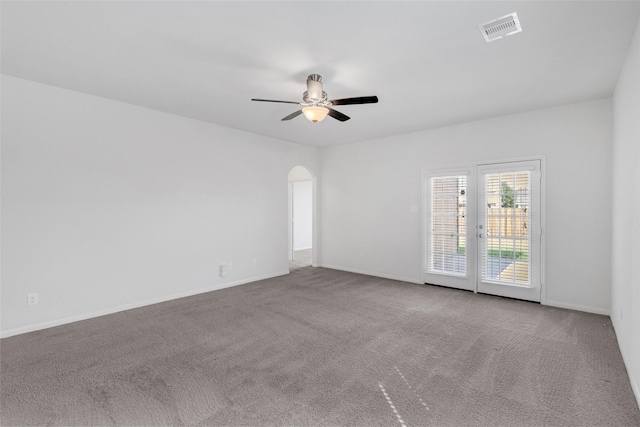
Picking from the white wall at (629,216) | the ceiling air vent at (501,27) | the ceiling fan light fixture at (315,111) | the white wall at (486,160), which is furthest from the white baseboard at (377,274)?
the ceiling air vent at (501,27)

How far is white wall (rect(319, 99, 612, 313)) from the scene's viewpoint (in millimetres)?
4074

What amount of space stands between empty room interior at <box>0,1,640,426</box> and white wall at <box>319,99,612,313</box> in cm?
3

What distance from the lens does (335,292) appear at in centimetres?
514

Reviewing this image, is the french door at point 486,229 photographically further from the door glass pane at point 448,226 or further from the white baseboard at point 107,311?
the white baseboard at point 107,311

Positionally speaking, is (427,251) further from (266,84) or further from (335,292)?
(266,84)

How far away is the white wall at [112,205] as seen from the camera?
3.46m

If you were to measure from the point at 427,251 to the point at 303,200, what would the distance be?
5.51 meters

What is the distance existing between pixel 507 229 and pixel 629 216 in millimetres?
2085

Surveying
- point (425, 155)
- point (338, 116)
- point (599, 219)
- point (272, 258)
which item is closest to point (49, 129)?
point (338, 116)

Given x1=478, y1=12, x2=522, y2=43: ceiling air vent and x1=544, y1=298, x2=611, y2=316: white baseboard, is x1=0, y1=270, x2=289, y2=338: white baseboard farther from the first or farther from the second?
x1=478, y1=12, x2=522, y2=43: ceiling air vent

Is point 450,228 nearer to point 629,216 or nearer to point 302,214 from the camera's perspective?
point 629,216

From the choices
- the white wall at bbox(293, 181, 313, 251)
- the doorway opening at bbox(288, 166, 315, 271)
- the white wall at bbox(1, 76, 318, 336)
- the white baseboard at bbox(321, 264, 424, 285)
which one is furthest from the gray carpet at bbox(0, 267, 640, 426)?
the white wall at bbox(293, 181, 313, 251)

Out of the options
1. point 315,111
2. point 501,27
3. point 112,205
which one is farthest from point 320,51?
point 112,205

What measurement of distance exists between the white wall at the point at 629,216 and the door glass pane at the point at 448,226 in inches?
80.2
